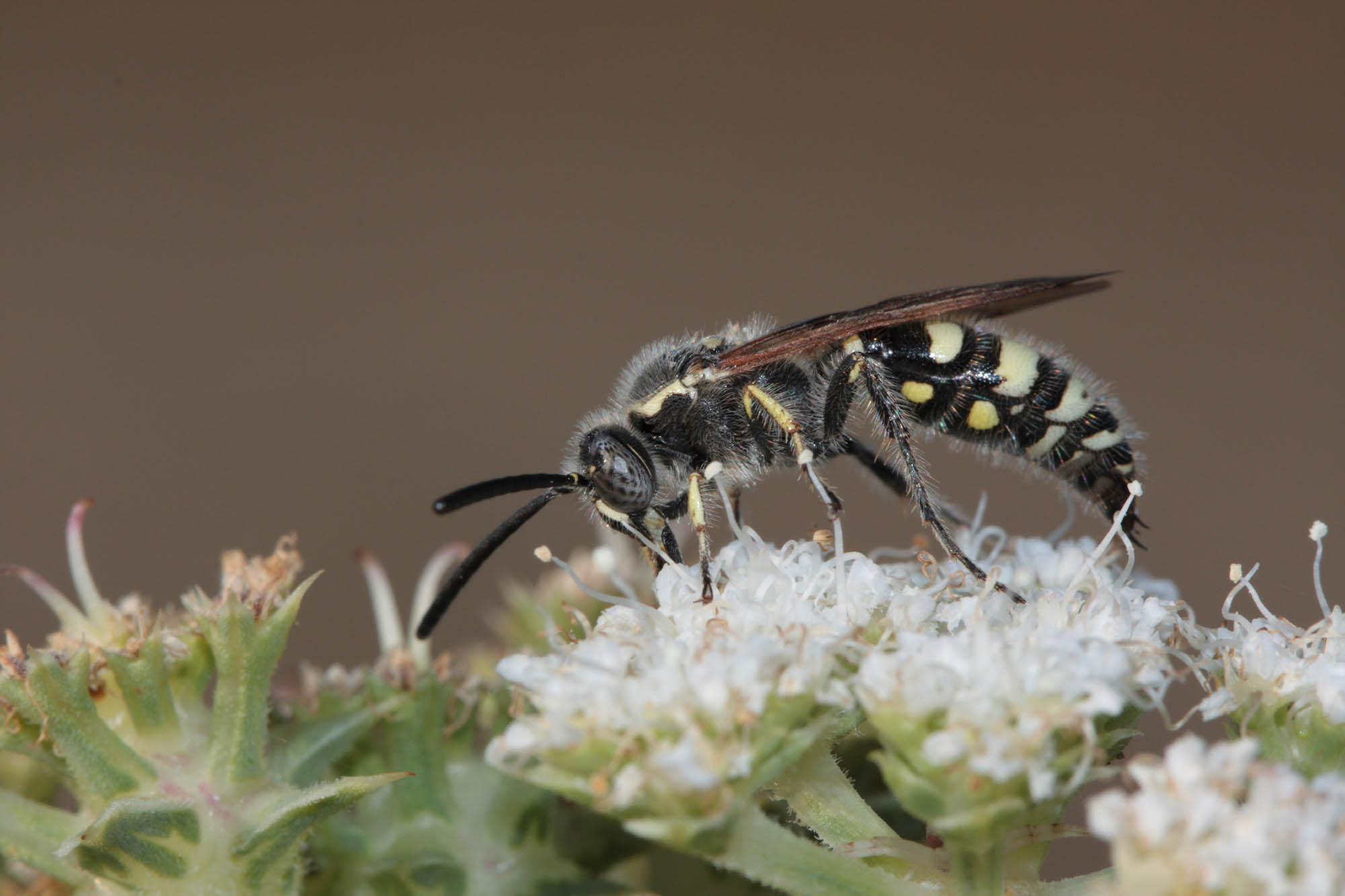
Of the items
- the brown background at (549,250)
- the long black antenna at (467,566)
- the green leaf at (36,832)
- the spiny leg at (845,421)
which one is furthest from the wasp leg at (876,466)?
the brown background at (549,250)

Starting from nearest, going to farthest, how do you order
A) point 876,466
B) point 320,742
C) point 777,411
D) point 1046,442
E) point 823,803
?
1. point 823,803
2. point 320,742
3. point 777,411
4. point 1046,442
5. point 876,466

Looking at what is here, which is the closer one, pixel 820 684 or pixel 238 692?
pixel 820 684

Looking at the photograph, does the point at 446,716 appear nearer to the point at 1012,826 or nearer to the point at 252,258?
the point at 1012,826

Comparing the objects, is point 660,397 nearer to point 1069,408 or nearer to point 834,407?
point 834,407

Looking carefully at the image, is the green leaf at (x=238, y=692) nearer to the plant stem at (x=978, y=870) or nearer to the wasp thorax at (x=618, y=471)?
the wasp thorax at (x=618, y=471)

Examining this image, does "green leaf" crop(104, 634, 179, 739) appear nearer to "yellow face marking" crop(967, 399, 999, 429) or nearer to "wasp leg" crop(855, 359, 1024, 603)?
"wasp leg" crop(855, 359, 1024, 603)

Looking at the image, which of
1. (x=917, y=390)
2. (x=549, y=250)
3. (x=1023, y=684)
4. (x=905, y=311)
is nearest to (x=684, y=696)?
(x=1023, y=684)

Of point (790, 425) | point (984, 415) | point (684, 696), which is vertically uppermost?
point (984, 415)
